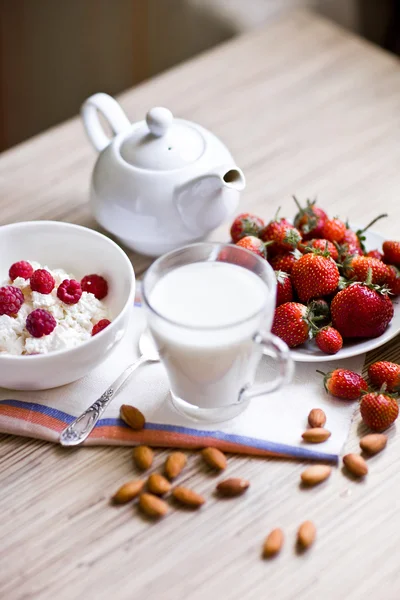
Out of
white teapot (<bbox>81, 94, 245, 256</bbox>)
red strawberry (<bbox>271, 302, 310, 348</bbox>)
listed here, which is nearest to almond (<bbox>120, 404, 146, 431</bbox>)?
red strawberry (<bbox>271, 302, 310, 348</bbox>)

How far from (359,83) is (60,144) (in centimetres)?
65

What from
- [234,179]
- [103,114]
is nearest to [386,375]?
[234,179]

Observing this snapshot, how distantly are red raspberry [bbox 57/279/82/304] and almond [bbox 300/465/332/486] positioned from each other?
1.24 ft

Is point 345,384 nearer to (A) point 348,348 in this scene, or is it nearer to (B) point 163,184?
(A) point 348,348

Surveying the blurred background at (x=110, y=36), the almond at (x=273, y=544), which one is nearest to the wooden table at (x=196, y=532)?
the almond at (x=273, y=544)

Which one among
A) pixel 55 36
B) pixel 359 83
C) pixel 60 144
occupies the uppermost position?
pixel 359 83

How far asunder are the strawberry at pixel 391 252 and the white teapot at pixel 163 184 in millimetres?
236

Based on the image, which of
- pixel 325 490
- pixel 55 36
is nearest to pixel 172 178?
pixel 325 490

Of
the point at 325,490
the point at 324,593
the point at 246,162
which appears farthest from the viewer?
the point at 246,162

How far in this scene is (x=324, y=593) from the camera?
31.4 inches

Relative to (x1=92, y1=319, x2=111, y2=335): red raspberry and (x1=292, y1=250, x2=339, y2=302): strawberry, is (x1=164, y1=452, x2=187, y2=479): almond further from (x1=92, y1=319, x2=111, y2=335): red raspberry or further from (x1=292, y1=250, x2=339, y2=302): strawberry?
(x1=292, y1=250, x2=339, y2=302): strawberry

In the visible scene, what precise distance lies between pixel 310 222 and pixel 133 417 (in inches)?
16.9

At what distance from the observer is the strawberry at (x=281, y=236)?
3.70 ft

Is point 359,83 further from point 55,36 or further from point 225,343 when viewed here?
point 55,36
